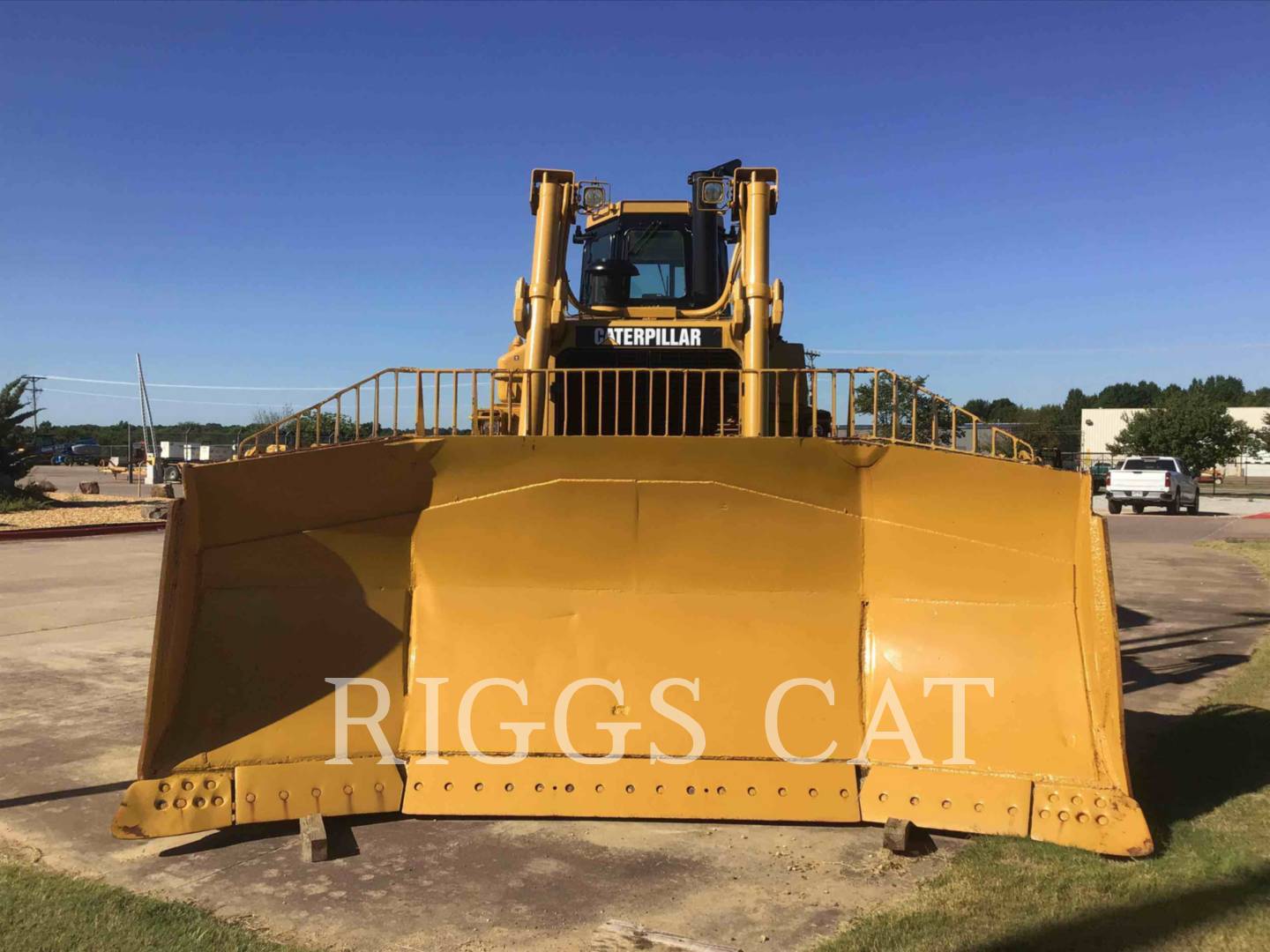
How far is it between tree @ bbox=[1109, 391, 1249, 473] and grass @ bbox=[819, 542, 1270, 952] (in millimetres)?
47577

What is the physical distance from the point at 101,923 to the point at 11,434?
25.4 metres

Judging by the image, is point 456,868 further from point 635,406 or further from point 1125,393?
point 1125,393

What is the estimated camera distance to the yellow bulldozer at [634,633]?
4.45 meters

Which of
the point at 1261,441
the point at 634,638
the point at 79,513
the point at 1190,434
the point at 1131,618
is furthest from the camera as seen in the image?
the point at 1261,441

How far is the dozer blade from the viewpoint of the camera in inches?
175

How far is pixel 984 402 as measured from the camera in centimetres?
9931

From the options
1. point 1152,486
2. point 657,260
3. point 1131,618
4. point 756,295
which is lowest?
point 1131,618

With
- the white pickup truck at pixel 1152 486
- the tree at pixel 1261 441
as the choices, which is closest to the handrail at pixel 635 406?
the white pickup truck at pixel 1152 486

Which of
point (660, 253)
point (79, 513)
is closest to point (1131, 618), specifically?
point (660, 253)

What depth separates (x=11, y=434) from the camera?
24.9 m

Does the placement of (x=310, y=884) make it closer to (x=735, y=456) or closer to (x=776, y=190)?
(x=735, y=456)

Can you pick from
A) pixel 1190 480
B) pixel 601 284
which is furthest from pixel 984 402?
pixel 601 284

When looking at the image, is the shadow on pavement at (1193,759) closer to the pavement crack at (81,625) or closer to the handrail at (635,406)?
the handrail at (635,406)

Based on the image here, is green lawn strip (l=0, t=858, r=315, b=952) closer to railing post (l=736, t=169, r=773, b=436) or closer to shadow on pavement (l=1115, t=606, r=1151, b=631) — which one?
railing post (l=736, t=169, r=773, b=436)
